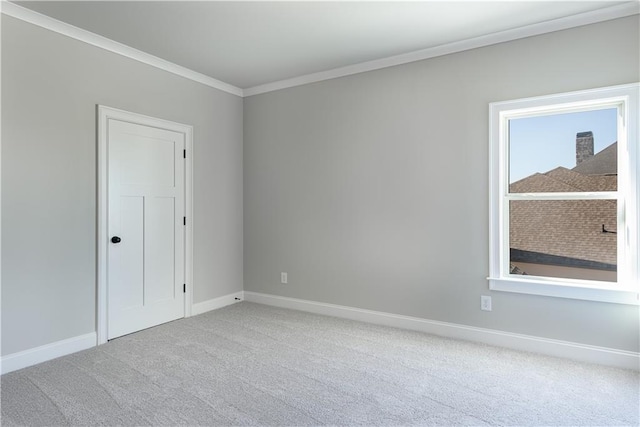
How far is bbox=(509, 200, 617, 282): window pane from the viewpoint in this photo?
114 inches

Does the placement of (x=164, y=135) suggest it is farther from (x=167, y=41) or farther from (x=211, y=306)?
(x=211, y=306)

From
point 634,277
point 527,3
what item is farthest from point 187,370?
point 527,3

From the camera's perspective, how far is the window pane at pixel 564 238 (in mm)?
2902

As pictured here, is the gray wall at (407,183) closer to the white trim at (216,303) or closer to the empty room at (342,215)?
the empty room at (342,215)

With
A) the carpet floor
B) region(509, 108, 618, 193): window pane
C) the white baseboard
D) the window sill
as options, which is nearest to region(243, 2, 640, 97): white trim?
region(509, 108, 618, 193): window pane

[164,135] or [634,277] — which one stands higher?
[164,135]

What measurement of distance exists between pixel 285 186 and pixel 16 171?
2.49 meters

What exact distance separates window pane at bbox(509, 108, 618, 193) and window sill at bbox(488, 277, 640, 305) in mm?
770

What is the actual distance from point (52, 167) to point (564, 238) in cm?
419

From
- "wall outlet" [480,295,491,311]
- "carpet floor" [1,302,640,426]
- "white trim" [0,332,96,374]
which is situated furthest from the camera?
"wall outlet" [480,295,491,311]

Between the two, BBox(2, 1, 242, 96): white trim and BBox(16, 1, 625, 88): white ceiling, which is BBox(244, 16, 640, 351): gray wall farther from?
BBox(2, 1, 242, 96): white trim

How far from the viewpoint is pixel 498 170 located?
3178 mm

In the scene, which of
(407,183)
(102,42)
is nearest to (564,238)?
(407,183)

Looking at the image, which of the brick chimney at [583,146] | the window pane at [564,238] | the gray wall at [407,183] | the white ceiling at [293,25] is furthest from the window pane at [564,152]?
the white ceiling at [293,25]
